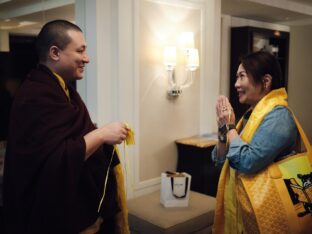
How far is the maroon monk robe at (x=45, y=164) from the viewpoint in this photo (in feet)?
4.10

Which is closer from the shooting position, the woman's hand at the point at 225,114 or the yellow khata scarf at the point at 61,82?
the yellow khata scarf at the point at 61,82

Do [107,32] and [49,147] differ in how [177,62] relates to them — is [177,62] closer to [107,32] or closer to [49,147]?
[107,32]

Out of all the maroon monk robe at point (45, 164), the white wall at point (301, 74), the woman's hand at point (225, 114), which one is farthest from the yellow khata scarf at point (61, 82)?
the white wall at point (301, 74)

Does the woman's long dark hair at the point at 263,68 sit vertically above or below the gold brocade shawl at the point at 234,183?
above

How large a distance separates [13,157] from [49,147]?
139 millimetres

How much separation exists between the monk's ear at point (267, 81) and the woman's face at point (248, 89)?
0.02m

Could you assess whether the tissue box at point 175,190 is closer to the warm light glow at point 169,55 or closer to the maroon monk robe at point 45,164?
the warm light glow at point 169,55

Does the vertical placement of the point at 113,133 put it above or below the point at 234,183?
above

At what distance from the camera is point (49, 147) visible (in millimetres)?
1246

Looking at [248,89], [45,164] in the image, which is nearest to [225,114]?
[248,89]

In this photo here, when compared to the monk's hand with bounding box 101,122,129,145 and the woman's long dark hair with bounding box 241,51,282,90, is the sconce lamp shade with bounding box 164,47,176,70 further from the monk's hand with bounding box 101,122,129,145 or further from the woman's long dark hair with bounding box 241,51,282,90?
the monk's hand with bounding box 101,122,129,145

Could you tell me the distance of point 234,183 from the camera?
1.70 meters

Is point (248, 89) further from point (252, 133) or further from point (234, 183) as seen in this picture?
point (234, 183)

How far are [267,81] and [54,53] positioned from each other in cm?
93
